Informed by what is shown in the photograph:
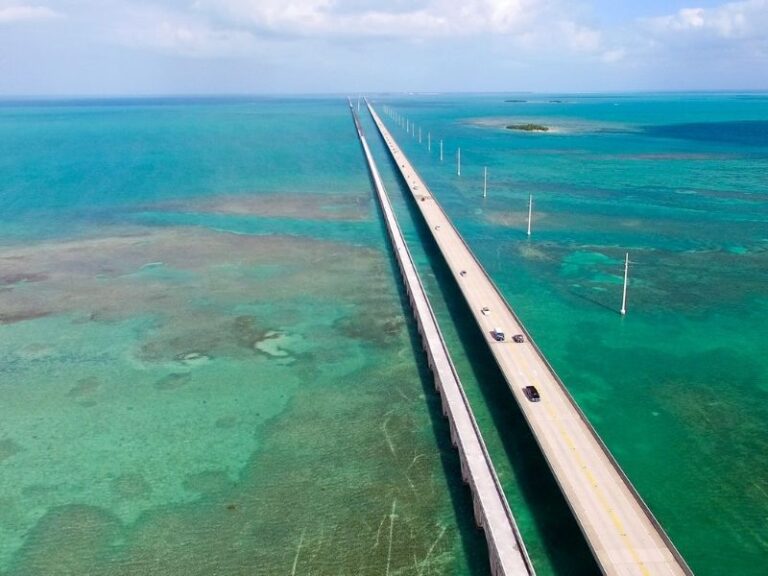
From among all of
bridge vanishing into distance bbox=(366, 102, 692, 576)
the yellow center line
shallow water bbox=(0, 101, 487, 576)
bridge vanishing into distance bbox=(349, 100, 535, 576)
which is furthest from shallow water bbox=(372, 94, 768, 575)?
shallow water bbox=(0, 101, 487, 576)

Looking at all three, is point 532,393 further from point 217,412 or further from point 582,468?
point 217,412

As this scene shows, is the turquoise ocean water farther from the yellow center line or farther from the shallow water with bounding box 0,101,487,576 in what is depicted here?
the yellow center line

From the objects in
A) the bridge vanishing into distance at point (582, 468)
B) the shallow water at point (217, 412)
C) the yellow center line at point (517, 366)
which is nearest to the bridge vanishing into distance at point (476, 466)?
the shallow water at point (217, 412)

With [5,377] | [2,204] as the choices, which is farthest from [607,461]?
[2,204]

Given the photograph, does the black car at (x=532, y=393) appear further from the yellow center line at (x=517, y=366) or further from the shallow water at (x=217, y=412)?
the shallow water at (x=217, y=412)

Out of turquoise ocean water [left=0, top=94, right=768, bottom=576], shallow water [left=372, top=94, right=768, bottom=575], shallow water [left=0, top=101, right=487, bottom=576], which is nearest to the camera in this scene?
shallow water [left=0, top=101, right=487, bottom=576]

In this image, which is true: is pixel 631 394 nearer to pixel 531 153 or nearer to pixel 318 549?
pixel 318 549

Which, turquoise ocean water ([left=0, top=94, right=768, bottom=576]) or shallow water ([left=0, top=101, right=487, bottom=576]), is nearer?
shallow water ([left=0, top=101, right=487, bottom=576])

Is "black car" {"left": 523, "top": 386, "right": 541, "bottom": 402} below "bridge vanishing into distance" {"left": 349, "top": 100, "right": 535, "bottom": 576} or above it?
above
